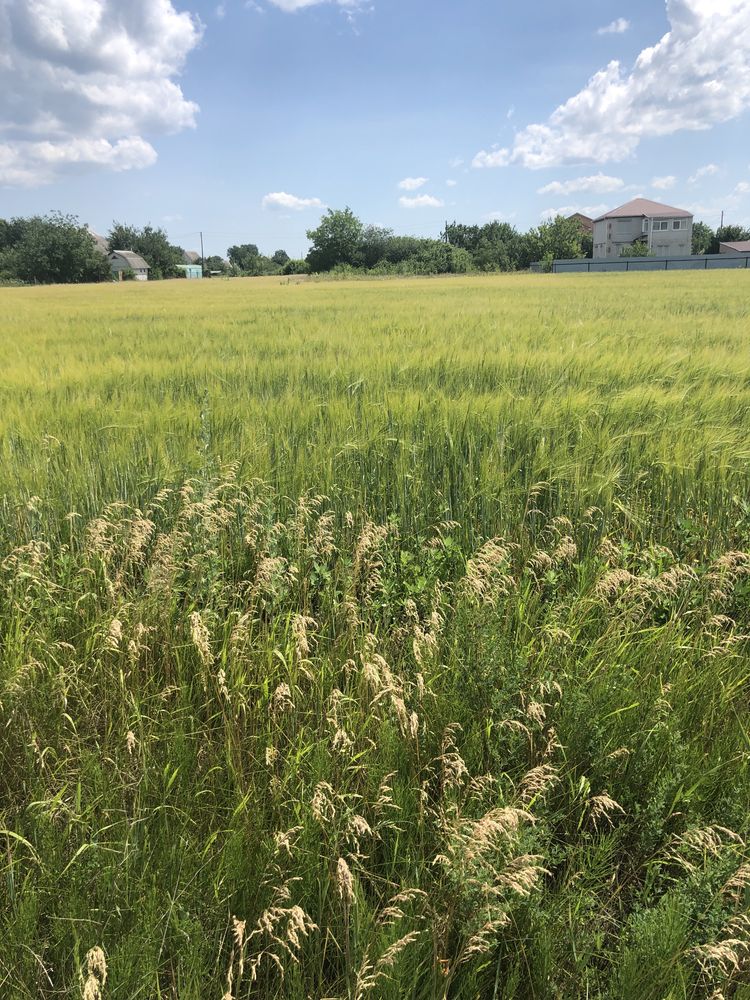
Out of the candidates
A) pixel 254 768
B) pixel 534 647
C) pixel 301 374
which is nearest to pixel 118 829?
pixel 254 768

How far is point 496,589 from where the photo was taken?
1.97 meters

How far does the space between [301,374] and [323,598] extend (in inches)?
116

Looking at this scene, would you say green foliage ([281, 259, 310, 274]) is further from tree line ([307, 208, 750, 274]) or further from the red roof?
the red roof

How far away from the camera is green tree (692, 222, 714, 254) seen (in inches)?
3565

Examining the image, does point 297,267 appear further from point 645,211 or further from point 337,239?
point 645,211

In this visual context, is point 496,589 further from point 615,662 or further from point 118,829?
point 118,829

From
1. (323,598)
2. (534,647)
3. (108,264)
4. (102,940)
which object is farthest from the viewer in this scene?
(108,264)

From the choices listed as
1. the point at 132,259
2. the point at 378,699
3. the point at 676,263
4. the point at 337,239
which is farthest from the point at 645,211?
the point at 378,699

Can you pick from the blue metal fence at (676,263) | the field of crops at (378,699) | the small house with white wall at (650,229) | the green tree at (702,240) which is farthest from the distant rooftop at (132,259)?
the field of crops at (378,699)

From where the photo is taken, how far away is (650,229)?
8375 cm

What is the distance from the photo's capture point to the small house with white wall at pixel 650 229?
83.1 metres

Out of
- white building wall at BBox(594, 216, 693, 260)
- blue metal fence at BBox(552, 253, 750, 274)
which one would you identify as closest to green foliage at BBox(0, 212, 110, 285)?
blue metal fence at BBox(552, 253, 750, 274)

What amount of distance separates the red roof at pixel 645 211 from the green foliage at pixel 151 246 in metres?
69.3

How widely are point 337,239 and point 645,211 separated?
4614cm
